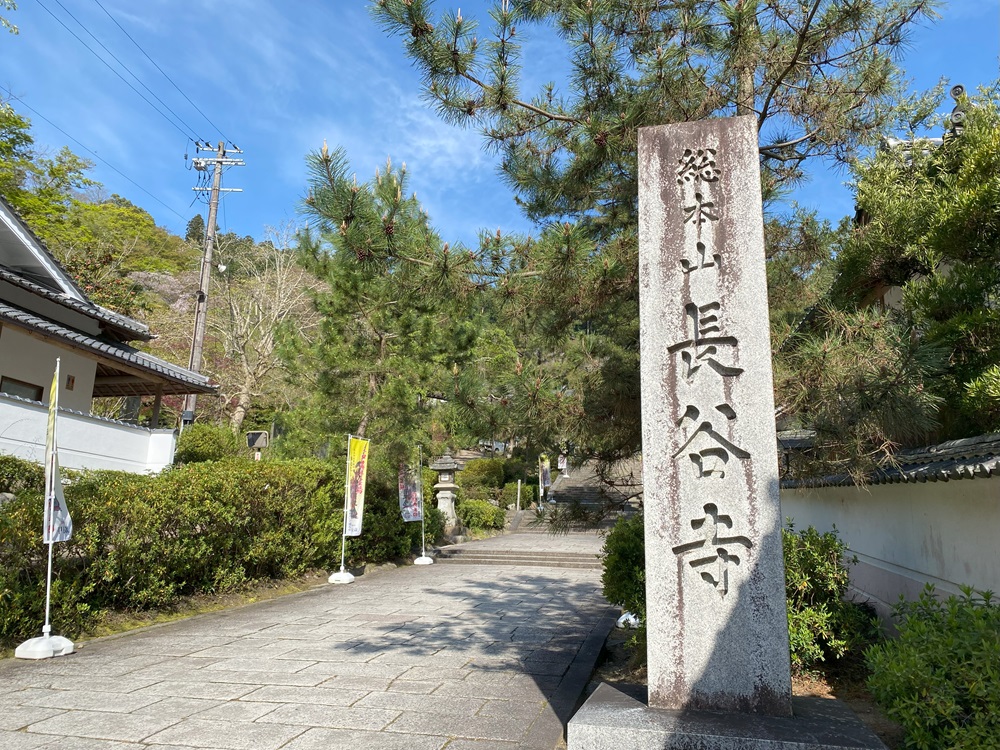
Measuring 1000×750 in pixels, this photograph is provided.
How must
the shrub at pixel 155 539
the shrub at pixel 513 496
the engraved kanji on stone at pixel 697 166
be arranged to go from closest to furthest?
1. the engraved kanji on stone at pixel 697 166
2. the shrub at pixel 155 539
3. the shrub at pixel 513 496

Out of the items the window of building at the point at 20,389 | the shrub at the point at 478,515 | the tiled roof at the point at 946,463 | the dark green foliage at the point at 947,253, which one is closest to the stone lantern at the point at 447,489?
the shrub at the point at 478,515

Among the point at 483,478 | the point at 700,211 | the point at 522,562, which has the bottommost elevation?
the point at 522,562

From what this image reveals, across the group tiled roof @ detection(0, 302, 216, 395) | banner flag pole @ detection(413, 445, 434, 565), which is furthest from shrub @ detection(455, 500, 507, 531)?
tiled roof @ detection(0, 302, 216, 395)

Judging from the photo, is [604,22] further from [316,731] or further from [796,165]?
[316,731]

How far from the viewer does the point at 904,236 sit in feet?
19.8

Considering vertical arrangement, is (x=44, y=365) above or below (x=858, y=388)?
above

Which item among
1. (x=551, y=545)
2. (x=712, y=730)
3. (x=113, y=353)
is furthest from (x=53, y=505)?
(x=551, y=545)

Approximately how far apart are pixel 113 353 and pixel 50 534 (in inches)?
312

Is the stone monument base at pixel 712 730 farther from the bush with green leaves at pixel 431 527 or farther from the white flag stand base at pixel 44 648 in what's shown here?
the bush with green leaves at pixel 431 527

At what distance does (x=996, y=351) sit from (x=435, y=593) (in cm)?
786

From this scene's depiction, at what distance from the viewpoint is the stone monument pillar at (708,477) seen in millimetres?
3059

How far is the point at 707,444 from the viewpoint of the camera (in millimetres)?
3385

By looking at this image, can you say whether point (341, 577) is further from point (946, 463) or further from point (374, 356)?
Result: point (946, 463)

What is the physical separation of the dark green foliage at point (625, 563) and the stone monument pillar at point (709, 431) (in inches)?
92.4
